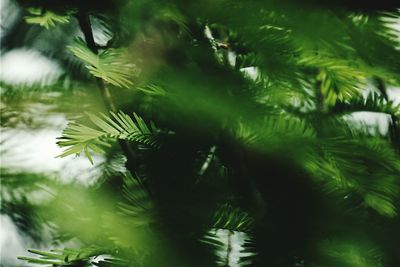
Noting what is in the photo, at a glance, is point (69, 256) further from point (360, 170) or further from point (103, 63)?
point (360, 170)

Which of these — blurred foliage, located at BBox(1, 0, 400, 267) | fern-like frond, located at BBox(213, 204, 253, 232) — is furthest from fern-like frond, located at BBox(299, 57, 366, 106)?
fern-like frond, located at BBox(213, 204, 253, 232)

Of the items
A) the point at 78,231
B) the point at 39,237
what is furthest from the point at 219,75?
the point at 39,237

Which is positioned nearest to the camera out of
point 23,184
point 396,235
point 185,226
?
point 185,226

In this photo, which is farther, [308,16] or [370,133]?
[370,133]

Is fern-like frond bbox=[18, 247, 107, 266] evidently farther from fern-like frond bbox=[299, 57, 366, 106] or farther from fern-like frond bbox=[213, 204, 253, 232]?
fern-like frond bbox=[299, 57, 366, 106]

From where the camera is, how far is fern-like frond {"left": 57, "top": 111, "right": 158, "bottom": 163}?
349 mm

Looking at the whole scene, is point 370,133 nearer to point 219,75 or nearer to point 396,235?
point 396,235

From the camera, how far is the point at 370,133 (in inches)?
27.1

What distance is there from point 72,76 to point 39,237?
230 mm

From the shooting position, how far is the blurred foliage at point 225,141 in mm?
396

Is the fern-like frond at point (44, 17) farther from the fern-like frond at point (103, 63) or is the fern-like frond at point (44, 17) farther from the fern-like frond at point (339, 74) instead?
the fern-like frond at point (339, 74)

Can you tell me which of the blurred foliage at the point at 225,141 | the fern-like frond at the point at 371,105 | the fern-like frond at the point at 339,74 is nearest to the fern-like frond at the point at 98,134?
the blurred foliage at the point at 225,141

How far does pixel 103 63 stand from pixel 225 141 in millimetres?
149

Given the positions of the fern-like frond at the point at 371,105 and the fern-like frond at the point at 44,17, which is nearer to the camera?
the fern-like frond at the point at 44,17
